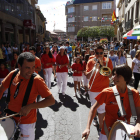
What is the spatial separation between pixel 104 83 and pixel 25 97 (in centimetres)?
203

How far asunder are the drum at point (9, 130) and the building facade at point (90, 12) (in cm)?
5287

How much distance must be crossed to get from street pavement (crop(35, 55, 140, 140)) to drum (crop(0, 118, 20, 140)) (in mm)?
1737

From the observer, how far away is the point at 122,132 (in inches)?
71.7

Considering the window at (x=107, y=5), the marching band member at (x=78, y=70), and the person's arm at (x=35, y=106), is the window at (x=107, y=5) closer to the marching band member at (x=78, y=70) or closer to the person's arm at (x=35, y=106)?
the marching band member at (x=78, y=70)

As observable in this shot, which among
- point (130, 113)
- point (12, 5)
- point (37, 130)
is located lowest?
point (37, 130)

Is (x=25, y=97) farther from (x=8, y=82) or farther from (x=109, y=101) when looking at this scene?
(x=109, y=101)

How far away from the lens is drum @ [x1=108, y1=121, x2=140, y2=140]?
66.9 inches

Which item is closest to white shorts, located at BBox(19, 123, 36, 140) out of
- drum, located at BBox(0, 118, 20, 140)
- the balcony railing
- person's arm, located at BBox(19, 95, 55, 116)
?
drum, located at BBox(0, 118, 20, 140)

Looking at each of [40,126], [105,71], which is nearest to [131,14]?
[105,71]

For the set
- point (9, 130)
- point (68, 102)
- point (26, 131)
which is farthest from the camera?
point (68, 102)

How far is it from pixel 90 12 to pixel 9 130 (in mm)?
57724

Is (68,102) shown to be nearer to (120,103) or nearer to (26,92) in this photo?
(26,92)

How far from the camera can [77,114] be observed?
4.94m

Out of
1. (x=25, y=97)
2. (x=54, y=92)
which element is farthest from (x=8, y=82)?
(x=54, y=92)
